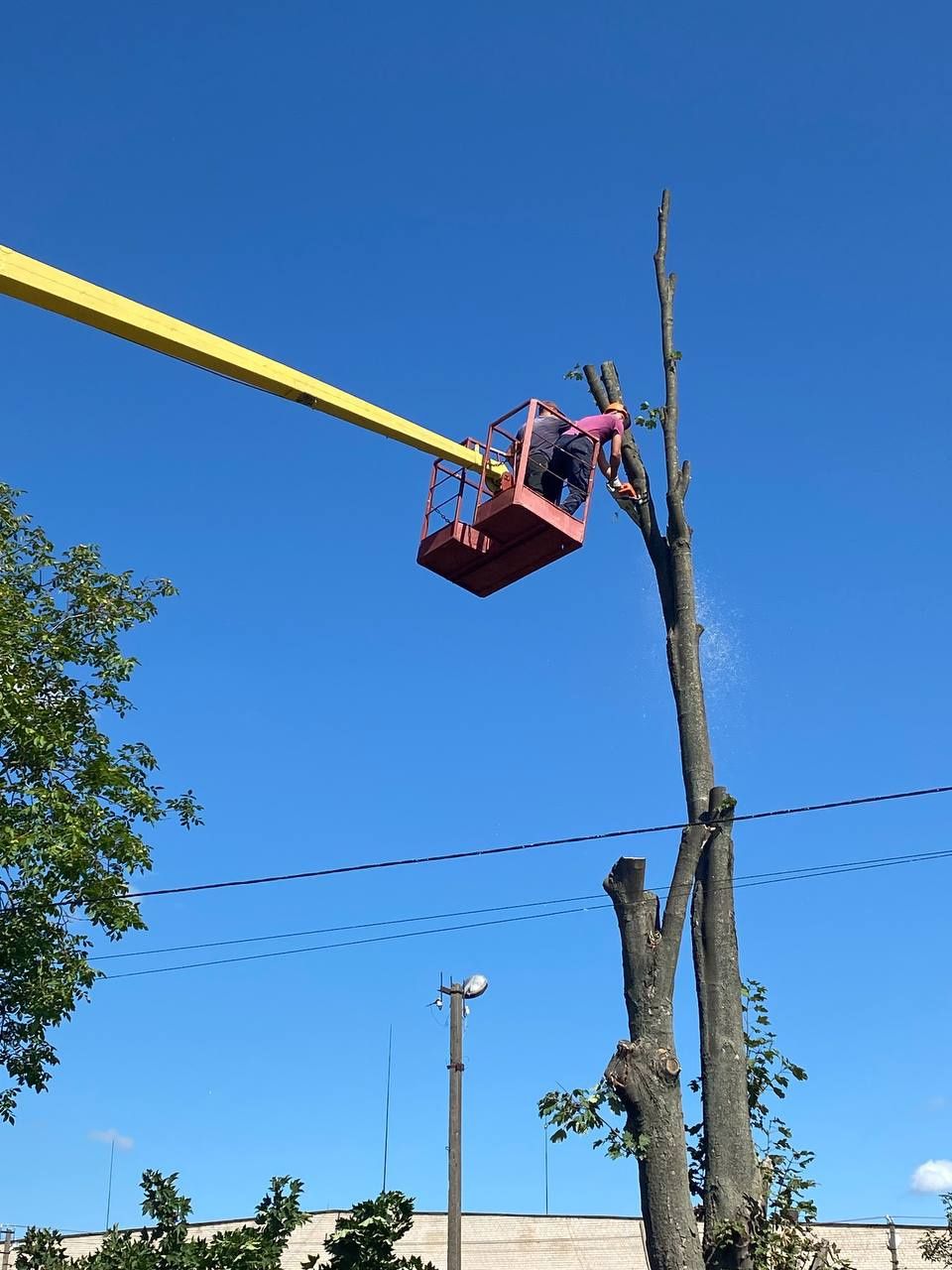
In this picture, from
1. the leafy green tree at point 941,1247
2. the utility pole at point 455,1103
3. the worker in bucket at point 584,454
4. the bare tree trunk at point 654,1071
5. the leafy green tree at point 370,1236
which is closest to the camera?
the leafy green tree at point 370,1236

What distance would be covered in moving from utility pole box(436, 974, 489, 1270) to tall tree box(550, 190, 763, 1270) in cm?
1096

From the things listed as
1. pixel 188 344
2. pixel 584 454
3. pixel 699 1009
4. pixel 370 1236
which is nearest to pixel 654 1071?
pixel 699 1009

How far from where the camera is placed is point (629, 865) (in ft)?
35.3

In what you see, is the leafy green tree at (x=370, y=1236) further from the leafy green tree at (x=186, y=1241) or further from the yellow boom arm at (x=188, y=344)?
the yellow boom arm at (x=188, y=344)

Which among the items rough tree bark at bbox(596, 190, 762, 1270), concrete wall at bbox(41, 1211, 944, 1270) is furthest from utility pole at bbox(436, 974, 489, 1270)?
rough tree bark at bbox(596, 190, 762, 1270)

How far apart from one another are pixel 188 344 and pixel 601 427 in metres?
4.27

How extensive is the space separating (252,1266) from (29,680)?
859cm

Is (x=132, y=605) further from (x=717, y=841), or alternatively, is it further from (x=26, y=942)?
(x=717, y=841)

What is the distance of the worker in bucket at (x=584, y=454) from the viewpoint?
1256cm

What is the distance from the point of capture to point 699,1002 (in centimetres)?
1092

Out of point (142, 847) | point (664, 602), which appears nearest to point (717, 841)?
point (664, 602)

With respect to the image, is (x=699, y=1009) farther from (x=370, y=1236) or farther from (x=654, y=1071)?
(x=370, y=1236)

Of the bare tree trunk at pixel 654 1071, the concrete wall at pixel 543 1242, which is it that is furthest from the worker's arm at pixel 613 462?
the concrete wall at pixel 543 1242

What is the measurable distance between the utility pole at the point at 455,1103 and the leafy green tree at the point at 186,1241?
12693 millimetres
